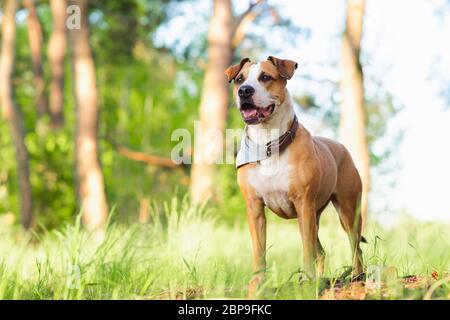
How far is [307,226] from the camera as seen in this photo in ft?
15.9

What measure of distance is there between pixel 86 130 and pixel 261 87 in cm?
1014

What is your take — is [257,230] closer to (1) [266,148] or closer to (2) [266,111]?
(1) [266,148]

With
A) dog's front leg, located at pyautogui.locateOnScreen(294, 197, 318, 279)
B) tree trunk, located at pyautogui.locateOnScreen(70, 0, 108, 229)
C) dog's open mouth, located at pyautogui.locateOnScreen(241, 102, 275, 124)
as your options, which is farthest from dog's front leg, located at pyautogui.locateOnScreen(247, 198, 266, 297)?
tree trunk, located at pyautogui.locateOnScreen(70, 0, 108, 229)

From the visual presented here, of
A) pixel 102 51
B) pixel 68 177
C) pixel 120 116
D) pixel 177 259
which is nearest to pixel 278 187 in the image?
pixel 177 259

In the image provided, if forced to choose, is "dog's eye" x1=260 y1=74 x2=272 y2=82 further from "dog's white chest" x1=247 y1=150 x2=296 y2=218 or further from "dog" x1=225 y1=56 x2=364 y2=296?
"dog's white chest" x1=247 y1=150 x2=296 y2=218

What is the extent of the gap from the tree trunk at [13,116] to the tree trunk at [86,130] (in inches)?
69.7

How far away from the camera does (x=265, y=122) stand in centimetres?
499

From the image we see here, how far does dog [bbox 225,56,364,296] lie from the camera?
189 inches

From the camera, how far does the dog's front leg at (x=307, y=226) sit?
4777mm

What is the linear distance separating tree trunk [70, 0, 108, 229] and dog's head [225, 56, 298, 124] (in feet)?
32.3

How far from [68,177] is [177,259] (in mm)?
12770

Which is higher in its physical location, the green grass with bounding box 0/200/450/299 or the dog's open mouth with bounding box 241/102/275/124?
the dog's open mouth with bounding box 241/102/275/124

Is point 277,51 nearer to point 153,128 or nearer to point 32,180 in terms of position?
point 32,180

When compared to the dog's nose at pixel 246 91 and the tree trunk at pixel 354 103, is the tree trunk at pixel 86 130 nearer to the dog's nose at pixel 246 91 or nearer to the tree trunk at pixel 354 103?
the tree trunk at pixel 354 103
